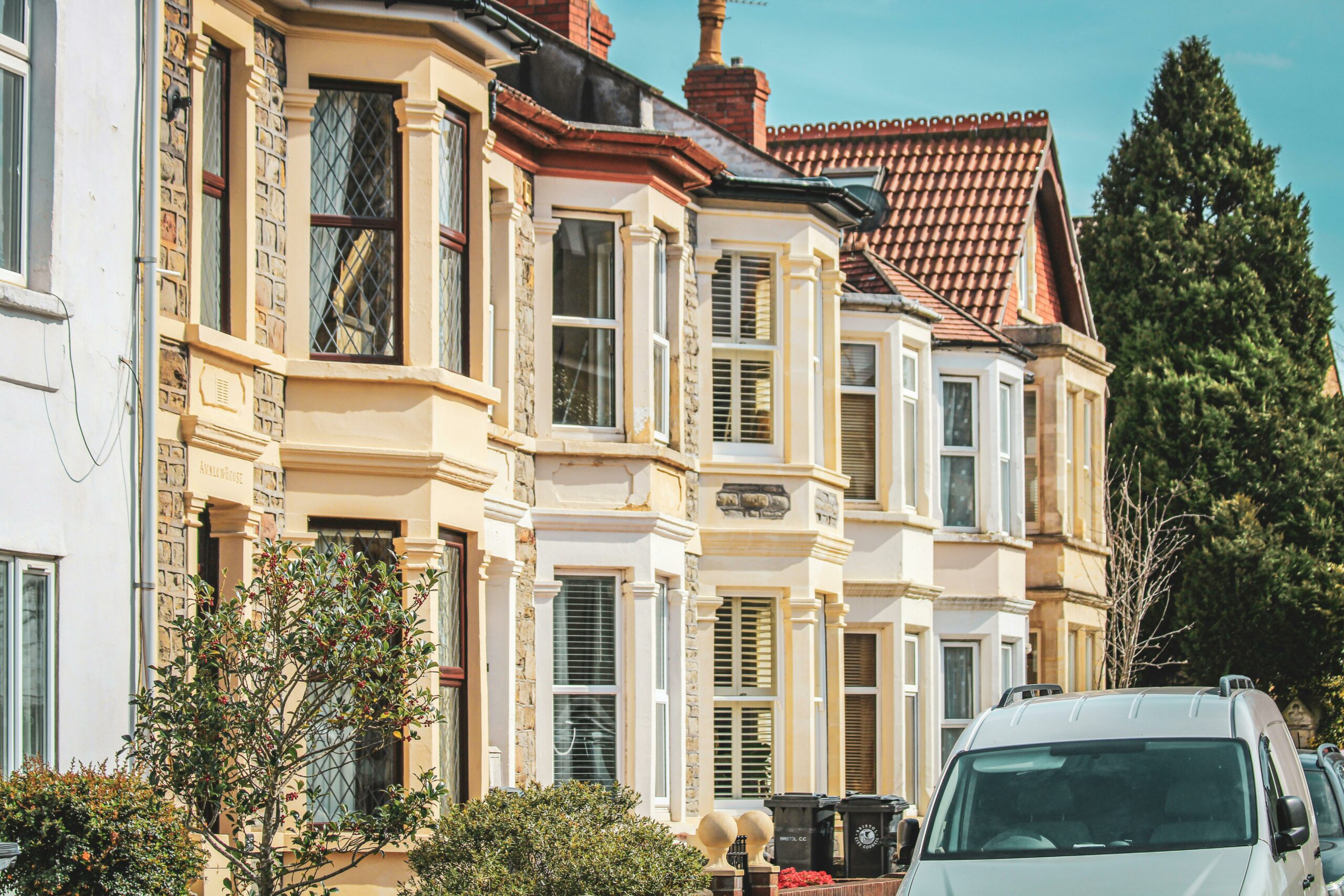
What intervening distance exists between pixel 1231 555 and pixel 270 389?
24.2 metres

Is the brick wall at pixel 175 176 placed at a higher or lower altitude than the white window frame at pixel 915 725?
higher

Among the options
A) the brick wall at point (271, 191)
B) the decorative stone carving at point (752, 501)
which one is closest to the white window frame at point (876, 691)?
the decorative stone carving at point (752, 501)

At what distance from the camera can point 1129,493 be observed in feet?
122

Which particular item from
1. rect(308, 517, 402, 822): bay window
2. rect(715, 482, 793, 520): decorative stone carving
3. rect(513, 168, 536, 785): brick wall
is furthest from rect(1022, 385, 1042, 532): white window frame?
rect(308, 517, 402, 822): bay window

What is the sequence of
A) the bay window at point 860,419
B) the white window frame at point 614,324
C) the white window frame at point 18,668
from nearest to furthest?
the white window frame at point 18,668 < the white window frame at point 614,324 < the bay window at point 860,419

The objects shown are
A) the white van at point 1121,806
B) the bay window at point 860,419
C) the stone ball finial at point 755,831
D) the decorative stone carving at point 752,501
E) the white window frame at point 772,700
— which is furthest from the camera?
the bay window at point 860,419

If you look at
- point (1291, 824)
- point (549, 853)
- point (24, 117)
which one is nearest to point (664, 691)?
point (549, 853)

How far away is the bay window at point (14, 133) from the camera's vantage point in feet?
38.3

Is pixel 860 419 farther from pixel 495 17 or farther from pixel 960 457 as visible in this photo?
pixel 495 17

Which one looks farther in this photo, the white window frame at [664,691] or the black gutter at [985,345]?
the black gutter at [985,345]

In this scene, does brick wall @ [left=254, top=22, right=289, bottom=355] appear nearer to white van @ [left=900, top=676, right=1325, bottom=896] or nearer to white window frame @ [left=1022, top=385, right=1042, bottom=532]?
white van @ [left=900, top=676, right=1325, bottom=896]

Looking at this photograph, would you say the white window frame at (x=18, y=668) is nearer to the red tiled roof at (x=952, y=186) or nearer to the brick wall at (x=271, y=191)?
the brick wall at (x=271, y=191)

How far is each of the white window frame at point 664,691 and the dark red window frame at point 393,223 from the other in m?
5.13

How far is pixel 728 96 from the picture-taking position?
85.4 feet
